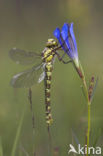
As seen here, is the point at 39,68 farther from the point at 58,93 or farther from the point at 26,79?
the point at 58,93

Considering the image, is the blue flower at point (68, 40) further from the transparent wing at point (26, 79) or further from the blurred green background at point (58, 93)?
the transparent wing at point (26, 79)

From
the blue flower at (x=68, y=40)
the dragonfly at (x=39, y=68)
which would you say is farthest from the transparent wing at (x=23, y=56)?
the blue flower at (x=68, y=40)

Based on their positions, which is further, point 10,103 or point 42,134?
point 10,103

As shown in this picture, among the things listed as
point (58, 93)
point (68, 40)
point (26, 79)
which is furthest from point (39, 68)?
point (58, 93)

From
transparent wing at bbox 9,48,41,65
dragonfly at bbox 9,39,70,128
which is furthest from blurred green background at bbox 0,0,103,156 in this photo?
transparent wing at bbox 9,48,41,65

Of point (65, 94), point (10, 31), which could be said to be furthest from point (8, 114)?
point (10, 31)

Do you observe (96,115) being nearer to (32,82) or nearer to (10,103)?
(10,103)

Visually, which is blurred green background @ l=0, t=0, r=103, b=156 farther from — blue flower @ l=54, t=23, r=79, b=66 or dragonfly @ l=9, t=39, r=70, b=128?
blue flower @ l=54, t=23, r=79, b=66
